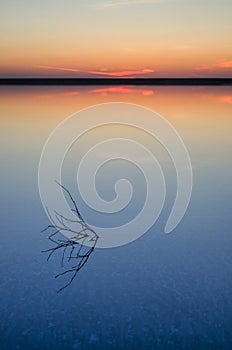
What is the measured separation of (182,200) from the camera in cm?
727

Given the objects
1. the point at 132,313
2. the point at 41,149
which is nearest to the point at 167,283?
the point at 132,313

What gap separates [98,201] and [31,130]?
381 inches

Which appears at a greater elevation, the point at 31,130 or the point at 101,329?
the point at 31,130

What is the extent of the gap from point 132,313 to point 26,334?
90cm

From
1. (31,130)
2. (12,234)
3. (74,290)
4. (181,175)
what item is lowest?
(74,290)

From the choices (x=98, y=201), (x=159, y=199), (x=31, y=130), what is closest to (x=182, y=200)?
(x=159, y=199)

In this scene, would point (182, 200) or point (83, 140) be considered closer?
point (182, 200)

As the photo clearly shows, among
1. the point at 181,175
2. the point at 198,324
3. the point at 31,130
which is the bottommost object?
the point at 198,324

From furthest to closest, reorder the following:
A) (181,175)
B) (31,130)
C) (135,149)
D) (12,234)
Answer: (31,130)
(135,149)
(181,175)
(12,234)

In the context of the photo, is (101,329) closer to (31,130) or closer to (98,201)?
(98,201)

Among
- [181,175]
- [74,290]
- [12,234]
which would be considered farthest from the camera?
[181,175]

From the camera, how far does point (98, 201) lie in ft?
24.9

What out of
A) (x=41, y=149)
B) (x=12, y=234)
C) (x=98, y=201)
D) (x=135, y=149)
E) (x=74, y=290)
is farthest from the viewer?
(x=41, y=149)

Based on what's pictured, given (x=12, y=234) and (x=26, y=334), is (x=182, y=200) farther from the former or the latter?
(x=26, y=334)
